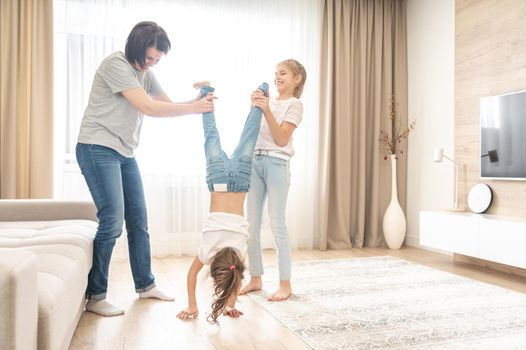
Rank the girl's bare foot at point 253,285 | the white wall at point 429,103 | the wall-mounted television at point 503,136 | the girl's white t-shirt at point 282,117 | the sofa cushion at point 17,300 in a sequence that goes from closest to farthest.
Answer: the sofa cushion at point 17,300 → the girl's white t-shirt at point 282,117 → the girl's bare foot at point 253,285 → the wall-mounted television at point 503,136 → the white wall at point 429,103

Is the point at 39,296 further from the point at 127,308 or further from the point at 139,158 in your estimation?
the point at 139,158

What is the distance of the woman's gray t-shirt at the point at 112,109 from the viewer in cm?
217

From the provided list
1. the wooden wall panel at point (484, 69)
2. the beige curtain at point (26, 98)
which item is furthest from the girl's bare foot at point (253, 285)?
the wooden wall panel at point (484, 69)

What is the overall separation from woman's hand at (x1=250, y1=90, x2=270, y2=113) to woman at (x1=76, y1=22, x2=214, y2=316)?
0.21m

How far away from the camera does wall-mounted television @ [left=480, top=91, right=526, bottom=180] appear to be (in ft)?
10.9

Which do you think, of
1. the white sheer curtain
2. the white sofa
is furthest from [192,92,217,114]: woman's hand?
the white sheer curtain

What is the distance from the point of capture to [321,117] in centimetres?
443

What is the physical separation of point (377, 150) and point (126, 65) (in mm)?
2925

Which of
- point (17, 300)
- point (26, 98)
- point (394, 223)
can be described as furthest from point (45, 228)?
point (394, 223)

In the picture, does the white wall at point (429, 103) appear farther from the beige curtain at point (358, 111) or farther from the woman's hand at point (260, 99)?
the woman's hand at point (260, 99)

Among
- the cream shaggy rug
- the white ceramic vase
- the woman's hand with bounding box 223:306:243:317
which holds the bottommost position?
the cream shaggy rug

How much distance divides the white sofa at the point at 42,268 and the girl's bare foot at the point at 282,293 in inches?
38.8

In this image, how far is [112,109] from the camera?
87.7 inches

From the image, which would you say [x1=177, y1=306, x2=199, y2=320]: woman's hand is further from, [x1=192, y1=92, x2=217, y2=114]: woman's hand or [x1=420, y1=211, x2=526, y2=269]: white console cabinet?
[x1=420, y1=211, x2=526, y2=269]: white console cabinet
